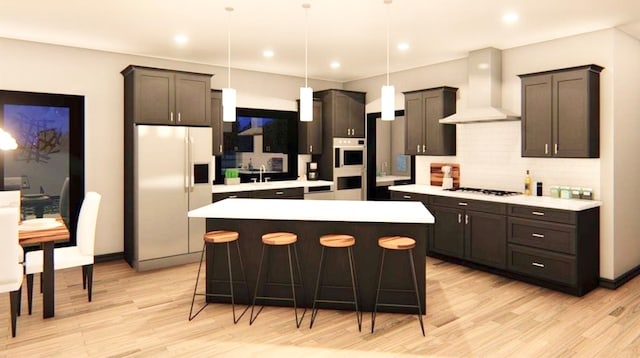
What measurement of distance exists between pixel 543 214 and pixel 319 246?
7.88 ft

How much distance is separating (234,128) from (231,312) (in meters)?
3.44

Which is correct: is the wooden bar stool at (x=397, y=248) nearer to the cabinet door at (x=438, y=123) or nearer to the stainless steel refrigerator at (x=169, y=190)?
the cabinet door at (x=438, y=123)

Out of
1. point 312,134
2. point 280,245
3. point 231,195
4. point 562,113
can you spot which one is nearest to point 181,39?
point 231,195

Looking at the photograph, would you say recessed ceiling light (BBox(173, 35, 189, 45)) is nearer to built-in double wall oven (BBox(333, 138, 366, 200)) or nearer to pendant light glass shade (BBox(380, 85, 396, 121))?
pendant light glass shade (BBox(380, 85, 396, 121))

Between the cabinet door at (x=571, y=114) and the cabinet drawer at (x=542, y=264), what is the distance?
42.8 inches

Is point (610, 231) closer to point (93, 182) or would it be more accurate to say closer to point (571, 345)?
point (571, 345)

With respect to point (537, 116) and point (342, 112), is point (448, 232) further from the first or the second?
point (342, 112)

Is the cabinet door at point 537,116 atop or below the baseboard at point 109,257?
atop

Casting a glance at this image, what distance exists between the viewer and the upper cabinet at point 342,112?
22.9ft

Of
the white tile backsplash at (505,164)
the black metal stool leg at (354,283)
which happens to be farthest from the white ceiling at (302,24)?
Answer: the black metal stool leg at (354,283)

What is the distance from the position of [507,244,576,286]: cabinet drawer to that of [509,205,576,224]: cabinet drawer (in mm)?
350

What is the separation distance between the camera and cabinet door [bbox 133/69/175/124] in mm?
5078

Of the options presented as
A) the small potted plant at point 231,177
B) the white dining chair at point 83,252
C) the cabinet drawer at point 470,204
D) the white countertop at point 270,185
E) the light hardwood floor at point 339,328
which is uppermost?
the small potted plant at point 231,177

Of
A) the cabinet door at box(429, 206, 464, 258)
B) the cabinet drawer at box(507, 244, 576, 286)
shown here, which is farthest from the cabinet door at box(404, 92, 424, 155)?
the cabinet drawer at box(507, 244, 576, 286)
